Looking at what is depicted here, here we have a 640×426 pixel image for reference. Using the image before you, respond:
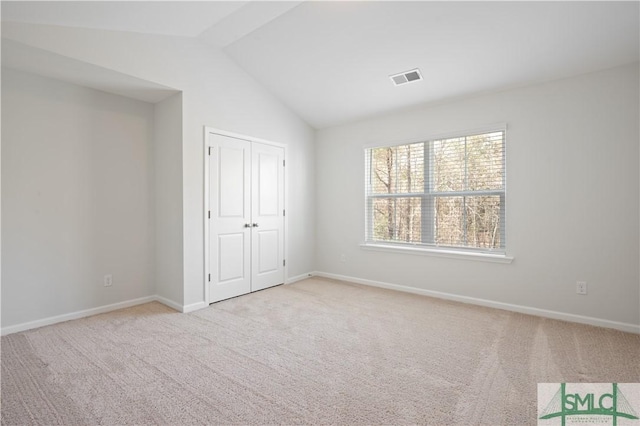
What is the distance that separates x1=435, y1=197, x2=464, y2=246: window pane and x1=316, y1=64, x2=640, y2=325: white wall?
27 centimetres

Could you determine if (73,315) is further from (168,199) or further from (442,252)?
(442,252)

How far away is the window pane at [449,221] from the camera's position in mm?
3869

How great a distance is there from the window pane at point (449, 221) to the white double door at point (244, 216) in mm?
2133

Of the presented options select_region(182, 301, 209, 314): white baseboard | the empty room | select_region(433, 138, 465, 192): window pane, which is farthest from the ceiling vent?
select_region(182, 301, 209, 314): white baseboard

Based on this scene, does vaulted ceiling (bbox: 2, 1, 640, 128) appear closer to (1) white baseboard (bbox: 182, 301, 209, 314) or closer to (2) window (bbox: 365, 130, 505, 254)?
(2) window (bbox: 365, 130, 505, 254)

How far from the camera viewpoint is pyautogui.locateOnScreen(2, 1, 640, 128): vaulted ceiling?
2545 mm

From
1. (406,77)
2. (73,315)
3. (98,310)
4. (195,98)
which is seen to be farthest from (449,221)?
(73,315)

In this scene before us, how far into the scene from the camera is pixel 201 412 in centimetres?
177

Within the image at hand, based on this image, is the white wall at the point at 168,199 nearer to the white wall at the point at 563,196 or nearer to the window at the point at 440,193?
the window at the point at 440,193

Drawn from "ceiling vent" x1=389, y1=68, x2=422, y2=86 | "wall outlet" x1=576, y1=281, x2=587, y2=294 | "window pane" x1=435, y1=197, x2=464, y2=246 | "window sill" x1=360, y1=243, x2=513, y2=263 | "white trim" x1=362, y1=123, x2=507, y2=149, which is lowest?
"wall outlet" x1=576, y1=281, x2=587, y2=294

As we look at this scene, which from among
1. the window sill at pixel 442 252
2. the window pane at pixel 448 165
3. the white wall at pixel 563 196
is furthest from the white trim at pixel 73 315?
the window pane at pixel 448 165

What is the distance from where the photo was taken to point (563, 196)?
3.13m

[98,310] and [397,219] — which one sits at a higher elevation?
[397,219]

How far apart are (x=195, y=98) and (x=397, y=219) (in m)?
2.92
